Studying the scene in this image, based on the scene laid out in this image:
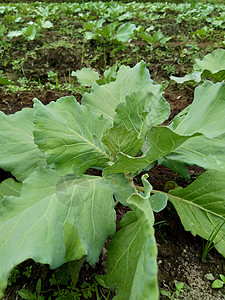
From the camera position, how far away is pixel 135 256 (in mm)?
1119

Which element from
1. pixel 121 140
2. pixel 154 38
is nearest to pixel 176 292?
pixel 121 140

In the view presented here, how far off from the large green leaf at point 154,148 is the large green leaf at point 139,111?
165 millimetres

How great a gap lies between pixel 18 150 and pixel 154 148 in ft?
2.57

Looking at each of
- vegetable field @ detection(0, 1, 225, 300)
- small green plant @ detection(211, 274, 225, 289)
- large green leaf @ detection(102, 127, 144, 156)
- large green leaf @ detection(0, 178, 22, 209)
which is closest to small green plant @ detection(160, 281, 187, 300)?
vegetable field @ detection(0, 1, 225, 300)

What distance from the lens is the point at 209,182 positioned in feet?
4.78

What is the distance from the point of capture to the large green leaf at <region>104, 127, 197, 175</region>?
1.17 meters

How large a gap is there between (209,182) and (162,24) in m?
4.63

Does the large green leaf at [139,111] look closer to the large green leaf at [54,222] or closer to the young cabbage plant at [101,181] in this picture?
the young cabbage plant at [101,181]

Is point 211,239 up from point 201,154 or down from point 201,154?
down

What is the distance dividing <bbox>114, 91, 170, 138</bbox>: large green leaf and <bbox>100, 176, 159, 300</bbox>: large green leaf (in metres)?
0.45

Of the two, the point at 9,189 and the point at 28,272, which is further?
the point at 9,189

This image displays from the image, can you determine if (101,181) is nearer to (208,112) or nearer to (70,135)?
(70,135)

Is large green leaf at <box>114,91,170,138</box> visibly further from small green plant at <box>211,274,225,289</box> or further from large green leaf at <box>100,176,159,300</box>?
small green plant at <box>211,274,225,289</box>

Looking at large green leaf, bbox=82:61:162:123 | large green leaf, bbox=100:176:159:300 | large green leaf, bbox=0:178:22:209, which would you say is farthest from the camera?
large green leaf, bbox=82:61:162:123
